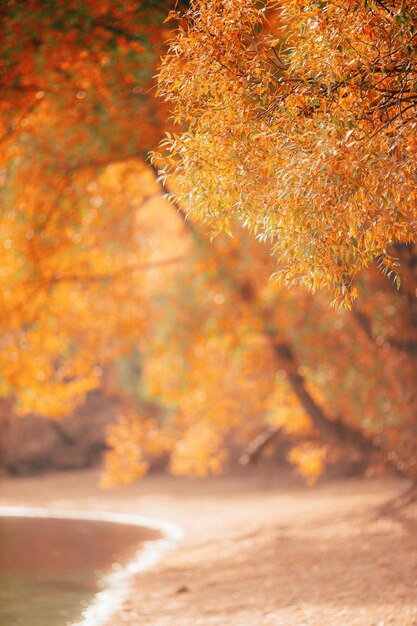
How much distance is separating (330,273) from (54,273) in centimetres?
778

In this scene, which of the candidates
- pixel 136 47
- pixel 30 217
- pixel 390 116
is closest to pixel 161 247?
pixel 30 217

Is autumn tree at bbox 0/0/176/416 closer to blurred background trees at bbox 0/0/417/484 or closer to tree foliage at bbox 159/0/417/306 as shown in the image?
blurred background trees at bbox 0/0/417/484

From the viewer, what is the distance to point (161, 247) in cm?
1595

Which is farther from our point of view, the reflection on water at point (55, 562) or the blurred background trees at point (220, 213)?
the reflection on water at point (55, 562)

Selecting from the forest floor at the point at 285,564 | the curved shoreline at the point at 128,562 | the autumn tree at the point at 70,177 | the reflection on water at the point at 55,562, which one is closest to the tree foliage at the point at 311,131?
the autumn tree at the point at 70,177

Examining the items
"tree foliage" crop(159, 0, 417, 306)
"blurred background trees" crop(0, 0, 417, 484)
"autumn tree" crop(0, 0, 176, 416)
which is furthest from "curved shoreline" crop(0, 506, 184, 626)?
"tree foliage" crop(159, 0, 417, 306)

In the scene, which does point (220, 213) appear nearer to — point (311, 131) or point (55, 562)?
point (311, 131)

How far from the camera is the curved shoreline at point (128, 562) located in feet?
27.3

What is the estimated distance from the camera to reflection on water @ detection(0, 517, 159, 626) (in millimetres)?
8526

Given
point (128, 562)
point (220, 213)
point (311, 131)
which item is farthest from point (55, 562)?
point (311, 131)

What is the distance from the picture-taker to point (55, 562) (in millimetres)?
11539

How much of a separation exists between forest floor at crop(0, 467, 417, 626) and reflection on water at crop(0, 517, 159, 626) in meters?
0.79

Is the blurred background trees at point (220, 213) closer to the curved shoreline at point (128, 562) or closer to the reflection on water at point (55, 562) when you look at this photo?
the curved shoreline at point (128, 562)

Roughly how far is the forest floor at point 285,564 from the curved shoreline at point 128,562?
0.19m
